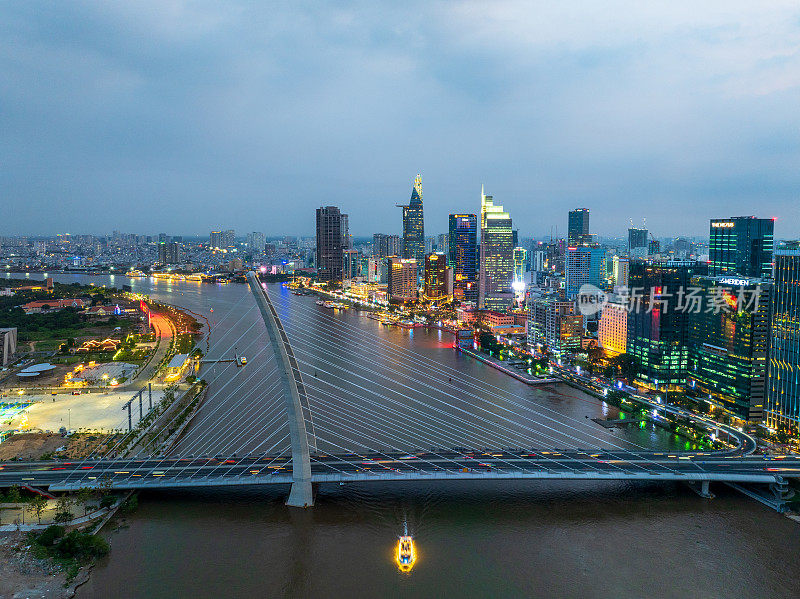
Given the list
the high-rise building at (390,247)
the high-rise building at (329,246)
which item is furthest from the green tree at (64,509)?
the high-rise building at (390,247)

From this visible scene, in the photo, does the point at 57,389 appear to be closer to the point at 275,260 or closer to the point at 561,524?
the point at 561,524

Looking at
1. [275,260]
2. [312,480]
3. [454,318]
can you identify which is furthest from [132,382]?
[275,260]

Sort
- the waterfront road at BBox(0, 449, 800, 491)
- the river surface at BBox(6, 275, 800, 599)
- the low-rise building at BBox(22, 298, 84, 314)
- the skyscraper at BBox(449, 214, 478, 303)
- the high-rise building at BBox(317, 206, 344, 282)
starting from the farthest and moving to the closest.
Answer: the high-rise building at BBox(317, 206, 344, 282) → the skyscraper at BBox(449, 214, 478, 303) → the low-rise building at BBox(22, 298, 84, 314) → the waterfront road at BBox(0, 449, 800, 491) → the river surface at BBox(6, 275, 800, 599)

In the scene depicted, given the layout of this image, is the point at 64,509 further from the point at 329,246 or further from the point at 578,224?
the point at 578,224

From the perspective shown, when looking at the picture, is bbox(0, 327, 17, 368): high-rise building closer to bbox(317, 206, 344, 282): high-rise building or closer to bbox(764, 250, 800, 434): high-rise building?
bbox(764, 250, 800, 434): high-rise building

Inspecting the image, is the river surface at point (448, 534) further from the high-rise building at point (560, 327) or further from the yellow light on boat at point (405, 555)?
the high-rise building at point (560, 327)

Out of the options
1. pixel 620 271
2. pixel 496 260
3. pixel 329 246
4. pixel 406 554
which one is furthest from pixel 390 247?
pixel 406 554

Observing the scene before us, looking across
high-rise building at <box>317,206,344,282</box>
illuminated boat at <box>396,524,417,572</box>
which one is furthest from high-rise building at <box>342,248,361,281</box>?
illuminated boat at <box>396,524,417,572</box>
